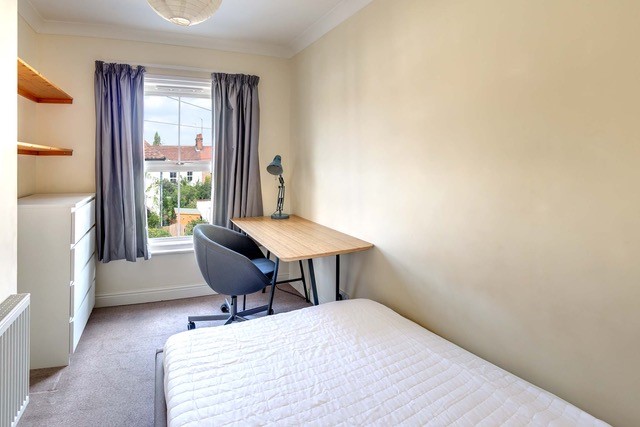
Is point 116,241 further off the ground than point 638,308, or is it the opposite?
point 638,308

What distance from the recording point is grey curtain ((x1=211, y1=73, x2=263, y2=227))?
349 centimetres

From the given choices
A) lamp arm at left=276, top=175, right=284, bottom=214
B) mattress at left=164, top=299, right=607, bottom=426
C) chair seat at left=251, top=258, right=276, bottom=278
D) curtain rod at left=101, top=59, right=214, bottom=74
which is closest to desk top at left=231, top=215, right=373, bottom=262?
lamp arm at left=276, top=175, right=284, bottom=214

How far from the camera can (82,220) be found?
2600mm

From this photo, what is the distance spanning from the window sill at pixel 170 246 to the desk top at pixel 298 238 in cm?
62

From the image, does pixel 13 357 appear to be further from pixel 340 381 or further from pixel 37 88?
pixel 37 88

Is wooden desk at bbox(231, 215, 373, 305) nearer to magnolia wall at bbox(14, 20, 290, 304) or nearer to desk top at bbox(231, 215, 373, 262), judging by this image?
desk top at bbox(231, 215, 373, 262)

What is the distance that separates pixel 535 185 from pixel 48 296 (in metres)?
2.77

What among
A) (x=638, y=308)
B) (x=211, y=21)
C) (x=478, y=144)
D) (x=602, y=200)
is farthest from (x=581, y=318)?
(x=211, y=21)

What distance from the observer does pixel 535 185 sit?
1.40 metres

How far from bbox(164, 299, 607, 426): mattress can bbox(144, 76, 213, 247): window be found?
2.14 metres

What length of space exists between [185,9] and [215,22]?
1545 mm

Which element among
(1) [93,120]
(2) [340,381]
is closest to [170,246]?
(1) [93,120]

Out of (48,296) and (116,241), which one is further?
(116,241)

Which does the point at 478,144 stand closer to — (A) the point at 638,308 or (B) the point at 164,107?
(A) the point at 638,308
